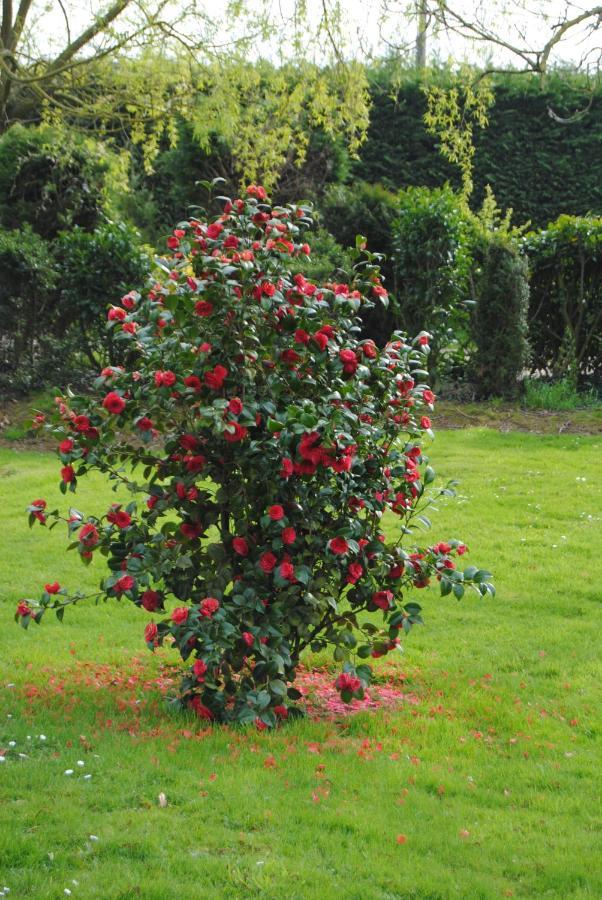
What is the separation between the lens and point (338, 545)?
447 cm

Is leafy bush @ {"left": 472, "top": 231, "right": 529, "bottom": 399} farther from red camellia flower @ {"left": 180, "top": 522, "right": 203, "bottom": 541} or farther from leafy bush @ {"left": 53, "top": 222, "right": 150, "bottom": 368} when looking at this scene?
red camellia flower @ {"left": 180, "top": 522, "right": 203, "bottom": 541}

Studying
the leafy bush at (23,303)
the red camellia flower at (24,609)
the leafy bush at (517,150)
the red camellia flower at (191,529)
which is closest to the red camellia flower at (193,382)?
the red camellia flower at (191,529)

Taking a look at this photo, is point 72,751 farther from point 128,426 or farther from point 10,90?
point 10,90

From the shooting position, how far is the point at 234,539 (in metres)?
4.67

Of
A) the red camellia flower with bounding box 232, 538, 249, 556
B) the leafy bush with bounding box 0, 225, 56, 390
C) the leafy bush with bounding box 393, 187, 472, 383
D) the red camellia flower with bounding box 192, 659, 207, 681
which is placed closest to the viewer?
the red camellia flower with bounding box 192, 659, 207, 681

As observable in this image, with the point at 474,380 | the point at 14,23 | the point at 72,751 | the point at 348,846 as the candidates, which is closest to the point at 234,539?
the point at 72,751

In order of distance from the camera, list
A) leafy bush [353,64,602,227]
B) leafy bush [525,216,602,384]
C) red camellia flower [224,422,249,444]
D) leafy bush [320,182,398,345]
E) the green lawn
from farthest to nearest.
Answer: leafy bush [353,64,602,227] < leafy bush [320,182,398,345] < leafy bush [525,216,602,384] < red camellia flower [224,422,249,444] < the green lawn

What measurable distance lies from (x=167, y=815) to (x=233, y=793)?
28 centimetres

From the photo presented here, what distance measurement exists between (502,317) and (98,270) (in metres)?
4.91

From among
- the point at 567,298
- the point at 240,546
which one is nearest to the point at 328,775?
the point at 240,546

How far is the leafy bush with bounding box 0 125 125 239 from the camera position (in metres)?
12.6

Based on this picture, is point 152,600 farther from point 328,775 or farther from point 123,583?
point 328,775

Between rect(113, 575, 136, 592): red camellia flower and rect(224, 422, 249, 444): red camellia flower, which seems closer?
rect(224, 422, 249, 444): red camellia flower

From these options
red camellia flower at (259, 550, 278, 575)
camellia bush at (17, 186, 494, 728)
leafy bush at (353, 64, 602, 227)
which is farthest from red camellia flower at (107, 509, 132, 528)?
leafy bush at (353, 64, 602, 227)
